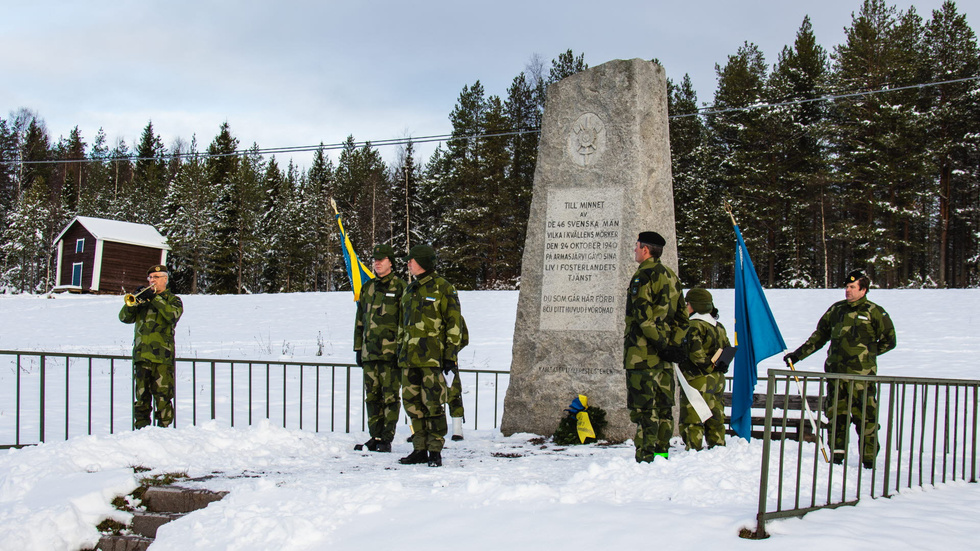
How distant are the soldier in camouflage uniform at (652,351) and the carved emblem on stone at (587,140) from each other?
2403 millimetres

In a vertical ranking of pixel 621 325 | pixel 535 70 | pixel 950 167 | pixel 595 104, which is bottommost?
pixel 621 325

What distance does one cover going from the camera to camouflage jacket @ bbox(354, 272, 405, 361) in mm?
6402

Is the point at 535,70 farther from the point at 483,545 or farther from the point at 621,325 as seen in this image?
the point at 483,545

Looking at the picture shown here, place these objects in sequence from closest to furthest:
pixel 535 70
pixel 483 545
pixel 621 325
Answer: pixel 483 545, pixel 621 325, pixel 535 70

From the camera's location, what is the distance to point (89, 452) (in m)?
5.05

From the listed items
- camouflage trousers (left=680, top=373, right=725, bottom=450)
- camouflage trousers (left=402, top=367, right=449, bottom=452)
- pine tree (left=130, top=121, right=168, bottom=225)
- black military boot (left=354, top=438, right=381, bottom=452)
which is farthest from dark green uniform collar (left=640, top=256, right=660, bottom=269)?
pine tree (left=130, top=121, right=168, bottom=225)

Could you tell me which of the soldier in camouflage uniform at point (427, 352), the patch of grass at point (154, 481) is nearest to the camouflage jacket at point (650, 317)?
the soldier in camouflage uniform at point (427, 352)

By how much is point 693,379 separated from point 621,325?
1149 millimetres

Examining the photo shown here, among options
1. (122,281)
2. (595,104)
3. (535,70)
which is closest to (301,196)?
(122,281)

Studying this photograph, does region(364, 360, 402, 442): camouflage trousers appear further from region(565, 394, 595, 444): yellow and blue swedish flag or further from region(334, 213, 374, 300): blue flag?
region(334, 213, 374, 300): blue flag

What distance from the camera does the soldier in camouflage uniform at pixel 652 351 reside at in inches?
198

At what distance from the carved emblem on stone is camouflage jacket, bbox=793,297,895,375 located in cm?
270

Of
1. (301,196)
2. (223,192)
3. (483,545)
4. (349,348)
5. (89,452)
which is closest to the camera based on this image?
(483,545)

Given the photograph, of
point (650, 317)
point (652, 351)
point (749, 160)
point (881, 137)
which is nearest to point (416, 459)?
point (652, 351)
